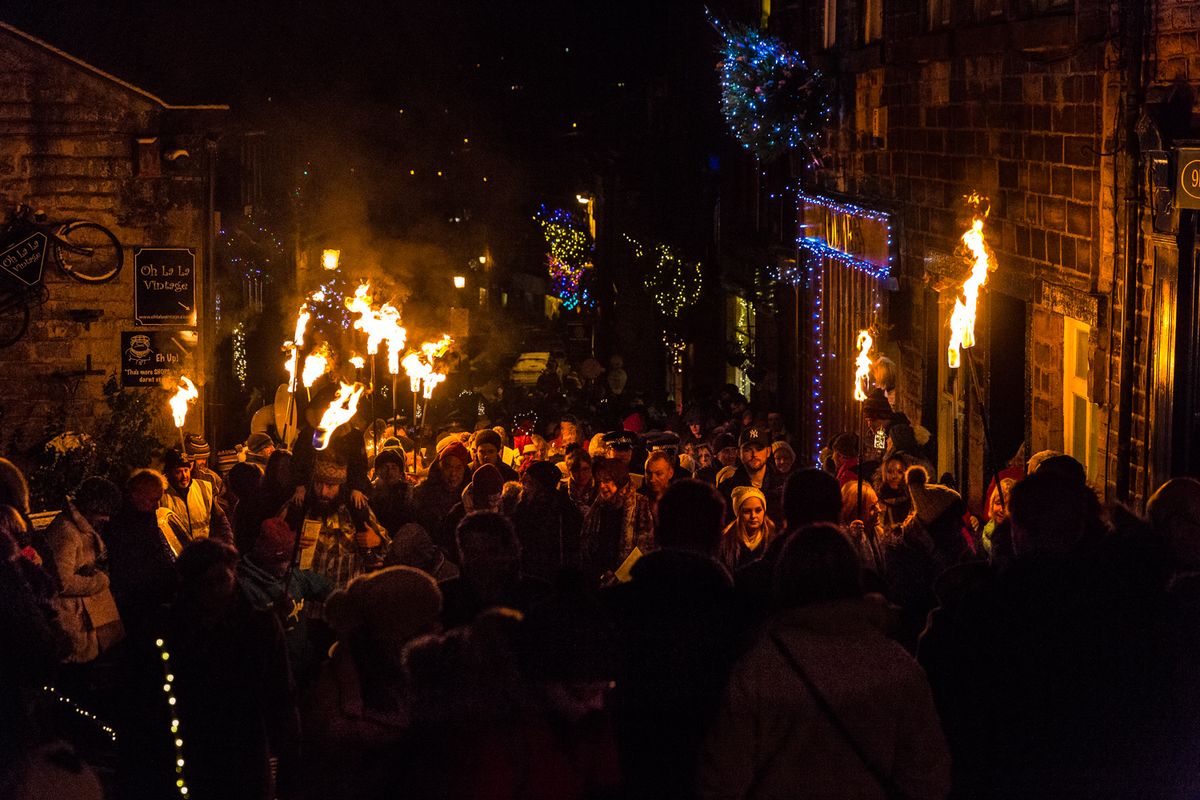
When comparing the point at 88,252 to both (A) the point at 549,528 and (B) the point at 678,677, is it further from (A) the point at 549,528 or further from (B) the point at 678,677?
(B) the point at 678,677

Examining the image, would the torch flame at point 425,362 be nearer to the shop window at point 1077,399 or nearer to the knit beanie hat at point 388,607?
the shop window at point 1077,399

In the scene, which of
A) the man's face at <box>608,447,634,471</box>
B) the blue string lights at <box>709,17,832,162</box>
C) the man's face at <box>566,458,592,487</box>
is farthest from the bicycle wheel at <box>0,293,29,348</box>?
the man's face at <box>608,447,634,471</box>

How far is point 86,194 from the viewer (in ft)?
74.4

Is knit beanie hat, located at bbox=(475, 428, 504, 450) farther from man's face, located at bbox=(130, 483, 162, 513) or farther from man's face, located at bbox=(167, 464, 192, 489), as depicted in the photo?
man's face, located at bbox=(130, 483, 162, 513)

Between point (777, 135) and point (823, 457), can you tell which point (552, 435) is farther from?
point (777, 135)

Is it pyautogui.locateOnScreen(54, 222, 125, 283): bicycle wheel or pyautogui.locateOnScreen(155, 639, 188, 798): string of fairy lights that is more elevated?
pyautogui.locateOnScreen(54, 222, 125, 283): bicycle wheel

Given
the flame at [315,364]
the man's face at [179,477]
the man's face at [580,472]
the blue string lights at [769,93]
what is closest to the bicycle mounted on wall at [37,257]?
the flame at [315,364]

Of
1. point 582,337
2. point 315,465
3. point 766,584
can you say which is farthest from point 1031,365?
point 582,337

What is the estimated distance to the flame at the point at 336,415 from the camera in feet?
39.0

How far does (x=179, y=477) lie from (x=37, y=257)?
481 inches

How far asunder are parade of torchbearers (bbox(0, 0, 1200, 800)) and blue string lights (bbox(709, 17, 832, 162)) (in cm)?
4

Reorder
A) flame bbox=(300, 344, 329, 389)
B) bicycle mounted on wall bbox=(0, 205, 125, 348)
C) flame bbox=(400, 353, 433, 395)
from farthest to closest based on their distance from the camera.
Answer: bicycle mounted on wall bbox=(0, 205, 125, 348) → flame bbox=(400, 353, 433, 395) → flame bbox=(300, 344, 329, 389)

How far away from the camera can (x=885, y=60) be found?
617 inches

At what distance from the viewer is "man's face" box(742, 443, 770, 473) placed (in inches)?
470
